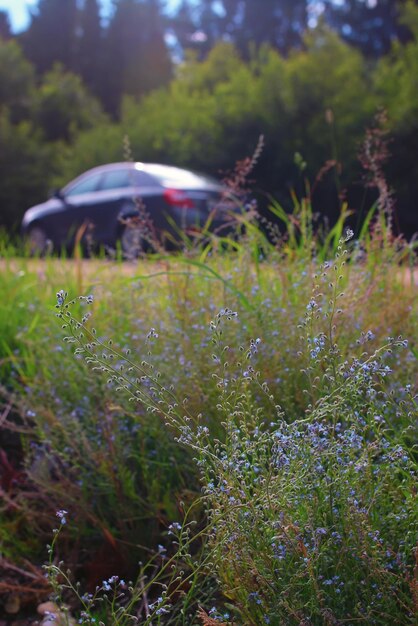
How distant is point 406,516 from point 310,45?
51.7ft

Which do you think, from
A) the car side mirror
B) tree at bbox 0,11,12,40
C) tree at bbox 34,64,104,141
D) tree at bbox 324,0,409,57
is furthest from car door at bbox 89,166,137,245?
tree at bbox 0,11,12,40

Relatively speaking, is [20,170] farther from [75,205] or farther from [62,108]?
[75,205]

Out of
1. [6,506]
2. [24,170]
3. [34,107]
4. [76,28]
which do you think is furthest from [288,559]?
[76,28]

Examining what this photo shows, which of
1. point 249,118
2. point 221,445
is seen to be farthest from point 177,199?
point 221,445

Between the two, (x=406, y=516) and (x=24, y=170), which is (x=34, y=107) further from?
(x=406, y=516)

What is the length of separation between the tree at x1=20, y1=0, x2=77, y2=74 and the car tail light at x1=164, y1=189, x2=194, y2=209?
109 ft

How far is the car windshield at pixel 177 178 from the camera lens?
10.1 m

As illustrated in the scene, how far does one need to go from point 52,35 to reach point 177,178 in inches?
1334

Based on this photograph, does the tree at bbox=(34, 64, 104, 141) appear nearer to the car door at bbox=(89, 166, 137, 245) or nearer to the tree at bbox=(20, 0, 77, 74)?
the tree at bbox=(20, 0, 77, 74)

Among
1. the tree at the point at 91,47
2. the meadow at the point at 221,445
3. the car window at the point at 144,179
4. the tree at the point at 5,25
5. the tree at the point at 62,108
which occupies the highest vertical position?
the tree at the point at 5,25

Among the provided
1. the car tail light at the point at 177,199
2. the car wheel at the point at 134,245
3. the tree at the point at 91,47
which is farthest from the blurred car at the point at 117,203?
the tree at the point at 91,47

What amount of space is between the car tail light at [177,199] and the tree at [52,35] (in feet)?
109

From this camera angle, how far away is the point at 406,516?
1.92 m

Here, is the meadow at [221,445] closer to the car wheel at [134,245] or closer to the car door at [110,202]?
the car wheel at [134,245]
